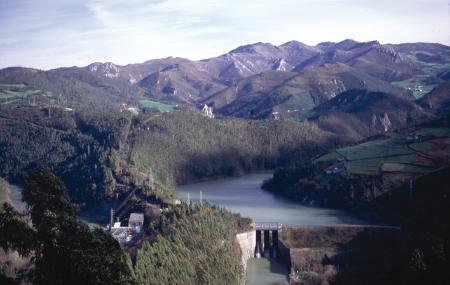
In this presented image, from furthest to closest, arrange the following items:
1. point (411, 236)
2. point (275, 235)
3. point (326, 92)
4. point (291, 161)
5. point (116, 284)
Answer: point (326, 92) < point (291, 161) < point (275, 235) < point (411, 236) < point (116, 284)

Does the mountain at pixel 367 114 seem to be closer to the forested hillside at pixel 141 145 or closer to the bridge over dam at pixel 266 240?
the forested hillside at pixel 141 145

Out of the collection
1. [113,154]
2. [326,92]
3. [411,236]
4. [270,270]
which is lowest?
[270,270]

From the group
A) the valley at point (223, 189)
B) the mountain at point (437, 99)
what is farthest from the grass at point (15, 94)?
the mountain at point (437, 99)

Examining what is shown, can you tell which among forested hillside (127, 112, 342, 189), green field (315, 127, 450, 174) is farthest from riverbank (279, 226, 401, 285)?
forested hillside (127, 112, 342, 189)

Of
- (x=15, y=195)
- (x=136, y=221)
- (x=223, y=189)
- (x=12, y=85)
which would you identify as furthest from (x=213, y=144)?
(x=12, y=85)

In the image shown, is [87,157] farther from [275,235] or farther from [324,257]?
[324,257]

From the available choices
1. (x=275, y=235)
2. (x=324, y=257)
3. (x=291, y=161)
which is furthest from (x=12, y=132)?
(x=324, y=257)

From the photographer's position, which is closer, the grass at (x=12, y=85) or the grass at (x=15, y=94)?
the grass at (x=15, y=94)

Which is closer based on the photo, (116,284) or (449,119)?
(116,284)

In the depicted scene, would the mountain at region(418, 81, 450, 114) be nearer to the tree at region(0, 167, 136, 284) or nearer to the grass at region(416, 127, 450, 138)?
the grass at region(416, 127, 450, 138)
